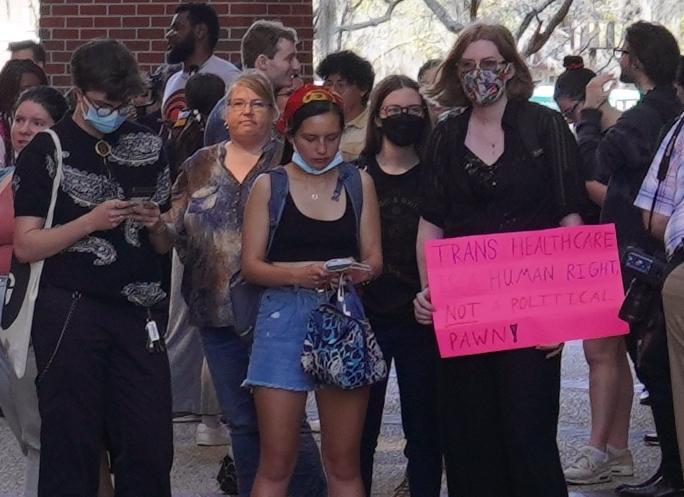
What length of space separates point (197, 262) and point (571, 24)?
123 feet

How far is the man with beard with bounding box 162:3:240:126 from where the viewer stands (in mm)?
8828

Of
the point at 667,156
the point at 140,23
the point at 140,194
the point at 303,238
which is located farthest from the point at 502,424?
the point at 140,23

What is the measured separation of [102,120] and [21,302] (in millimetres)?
732

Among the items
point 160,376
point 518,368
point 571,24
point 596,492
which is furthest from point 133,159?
point 571,24

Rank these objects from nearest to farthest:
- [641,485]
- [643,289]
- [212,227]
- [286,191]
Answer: [643,289]
[286,191]
[212,227]
[641,485]

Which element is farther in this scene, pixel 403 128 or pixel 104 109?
pixel 403 128

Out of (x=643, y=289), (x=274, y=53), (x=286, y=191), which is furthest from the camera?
(x=274, y=53)

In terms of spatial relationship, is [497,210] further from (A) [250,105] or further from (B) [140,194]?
(A) [250,105]

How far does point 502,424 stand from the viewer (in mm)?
5395

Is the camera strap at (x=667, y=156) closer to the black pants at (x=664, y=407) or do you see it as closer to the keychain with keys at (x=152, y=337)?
the black pants at (x=664, y=407)

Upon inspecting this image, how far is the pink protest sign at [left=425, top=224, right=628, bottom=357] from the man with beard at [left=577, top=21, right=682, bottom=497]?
36.0 inches

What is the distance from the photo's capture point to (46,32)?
10555 mm

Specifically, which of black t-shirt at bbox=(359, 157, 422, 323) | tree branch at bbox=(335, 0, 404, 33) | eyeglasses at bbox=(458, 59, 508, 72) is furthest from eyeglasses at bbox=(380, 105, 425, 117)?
tree branch at bbox=(335, 0, 404, 33)

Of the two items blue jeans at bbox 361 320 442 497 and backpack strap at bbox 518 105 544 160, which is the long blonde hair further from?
blue jeans at bbox 361 320 442 497
